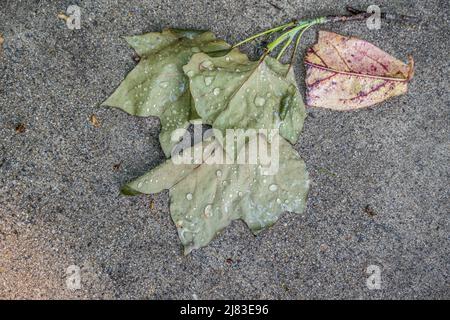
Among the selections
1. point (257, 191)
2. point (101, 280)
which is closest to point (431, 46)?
point (257, 191)

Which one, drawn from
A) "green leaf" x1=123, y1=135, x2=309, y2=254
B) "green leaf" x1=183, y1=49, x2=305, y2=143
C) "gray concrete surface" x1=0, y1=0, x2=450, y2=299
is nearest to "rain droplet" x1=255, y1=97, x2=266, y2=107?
"green leaf" x1=183, y1=49, x2=305, y2=143

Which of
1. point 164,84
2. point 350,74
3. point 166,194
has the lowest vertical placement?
point 166,194

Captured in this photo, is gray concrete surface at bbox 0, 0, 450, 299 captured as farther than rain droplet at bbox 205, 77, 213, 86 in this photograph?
Yes

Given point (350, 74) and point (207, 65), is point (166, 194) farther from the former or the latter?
point (350, 74)

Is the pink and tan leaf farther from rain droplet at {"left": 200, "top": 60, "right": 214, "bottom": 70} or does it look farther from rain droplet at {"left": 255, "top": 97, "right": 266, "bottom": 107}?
rain droplet at {"left": 200, "top": 60, "right": 214, "bottom": 70}

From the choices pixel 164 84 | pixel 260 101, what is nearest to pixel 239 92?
pixel 260 101

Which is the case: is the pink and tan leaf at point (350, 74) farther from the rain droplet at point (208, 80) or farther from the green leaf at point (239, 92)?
the rain droplet at point (208, 80)

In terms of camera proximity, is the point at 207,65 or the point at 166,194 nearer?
the point at 207,65
